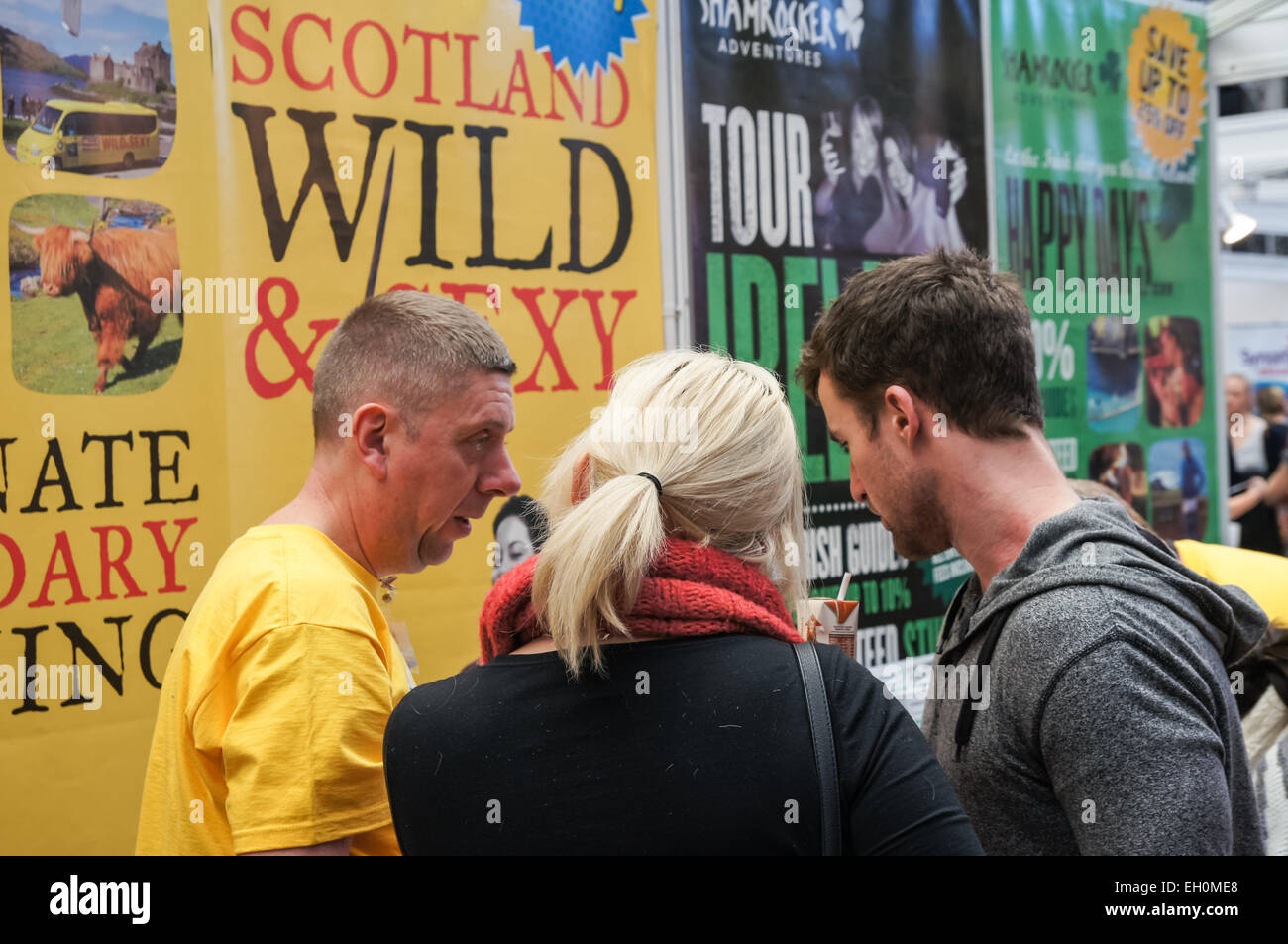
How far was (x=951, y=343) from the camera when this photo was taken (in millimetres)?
1685

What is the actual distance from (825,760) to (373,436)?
974mm

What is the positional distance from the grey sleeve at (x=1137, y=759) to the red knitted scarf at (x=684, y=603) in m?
0.37

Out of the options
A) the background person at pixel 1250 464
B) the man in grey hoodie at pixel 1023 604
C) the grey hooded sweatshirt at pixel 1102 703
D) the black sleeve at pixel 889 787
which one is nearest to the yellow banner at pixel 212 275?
the man in grey hoodie at pixel 1023 604

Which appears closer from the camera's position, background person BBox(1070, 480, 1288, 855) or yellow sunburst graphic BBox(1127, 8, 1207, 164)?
background person BBox(1070, 480, 1288, 855)

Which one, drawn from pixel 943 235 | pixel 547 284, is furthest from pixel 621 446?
pixel 943 235

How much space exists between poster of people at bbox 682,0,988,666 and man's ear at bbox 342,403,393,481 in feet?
5.86

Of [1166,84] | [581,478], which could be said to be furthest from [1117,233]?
[581,478]

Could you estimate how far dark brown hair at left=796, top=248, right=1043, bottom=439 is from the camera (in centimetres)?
168

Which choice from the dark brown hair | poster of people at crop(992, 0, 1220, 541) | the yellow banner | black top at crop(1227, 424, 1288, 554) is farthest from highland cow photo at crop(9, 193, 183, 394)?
black top at crop(1227, 424, 1288, 554)

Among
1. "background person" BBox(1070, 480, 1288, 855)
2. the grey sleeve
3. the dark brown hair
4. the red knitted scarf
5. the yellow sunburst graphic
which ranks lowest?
"background person" BBox(1070, 480, 1288, 855)

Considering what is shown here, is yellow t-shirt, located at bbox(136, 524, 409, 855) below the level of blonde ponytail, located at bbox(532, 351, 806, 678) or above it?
below

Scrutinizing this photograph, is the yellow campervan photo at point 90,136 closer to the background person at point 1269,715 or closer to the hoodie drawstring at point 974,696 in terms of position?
the hoodie drawstring at point 974,696

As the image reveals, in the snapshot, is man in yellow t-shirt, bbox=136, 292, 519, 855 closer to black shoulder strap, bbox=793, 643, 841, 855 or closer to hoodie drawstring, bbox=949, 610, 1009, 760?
black shoulder strap, bbox=793, 643, 841, 855
